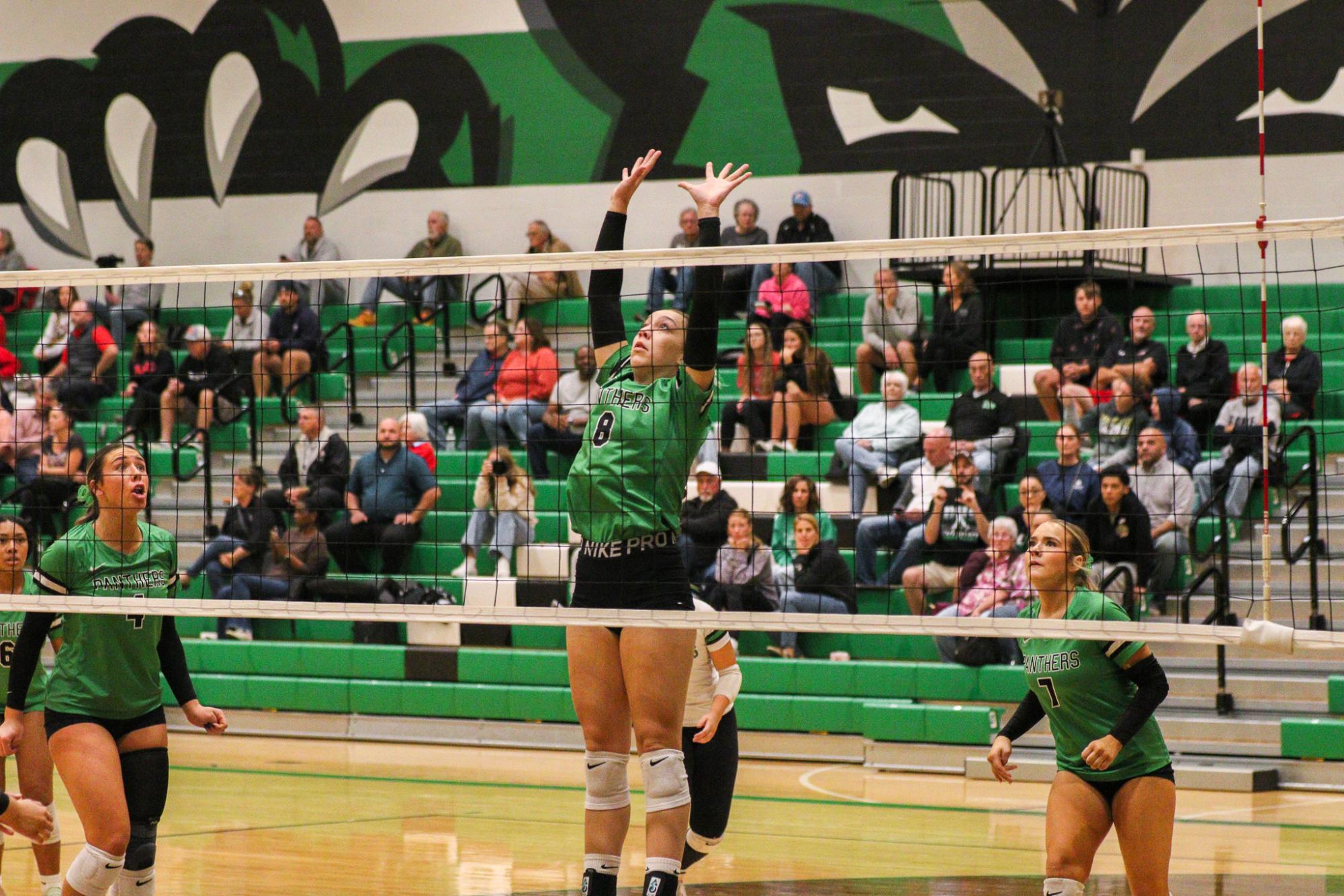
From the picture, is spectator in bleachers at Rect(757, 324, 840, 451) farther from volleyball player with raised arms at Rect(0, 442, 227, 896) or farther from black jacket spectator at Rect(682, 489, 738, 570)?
volleyball player with raised arms at Rect(0, 442, 227, 896)

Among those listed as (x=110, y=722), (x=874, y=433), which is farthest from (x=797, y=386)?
(x=110, y=722)

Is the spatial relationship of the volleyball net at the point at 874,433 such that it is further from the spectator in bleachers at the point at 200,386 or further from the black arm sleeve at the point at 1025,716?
the black arm sleeve at the point at 1025,716

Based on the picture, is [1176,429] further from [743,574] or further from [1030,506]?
[743,574]

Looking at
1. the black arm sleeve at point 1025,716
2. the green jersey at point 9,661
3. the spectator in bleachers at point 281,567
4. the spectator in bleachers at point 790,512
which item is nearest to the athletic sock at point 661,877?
the black arm sleeve at point 1025,716

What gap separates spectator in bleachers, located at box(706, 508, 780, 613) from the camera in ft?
35.3

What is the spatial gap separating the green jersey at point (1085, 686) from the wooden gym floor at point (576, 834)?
1.94 m

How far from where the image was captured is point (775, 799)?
9539 mm

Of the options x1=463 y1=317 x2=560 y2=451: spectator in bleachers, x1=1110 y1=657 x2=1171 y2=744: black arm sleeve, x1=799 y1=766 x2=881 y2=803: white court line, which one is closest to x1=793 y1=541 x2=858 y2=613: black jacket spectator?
x1=799 y1=766 x2=881 y2=803: white court line

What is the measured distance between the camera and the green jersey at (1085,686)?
5.12m

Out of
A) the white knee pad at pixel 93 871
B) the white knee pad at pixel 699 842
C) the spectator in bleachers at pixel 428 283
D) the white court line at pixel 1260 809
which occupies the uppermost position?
the spectator in bleachers at pixel 428 283

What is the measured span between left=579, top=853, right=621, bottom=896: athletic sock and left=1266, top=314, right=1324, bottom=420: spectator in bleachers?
7.50 metres

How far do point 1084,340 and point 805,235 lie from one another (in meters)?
3.58

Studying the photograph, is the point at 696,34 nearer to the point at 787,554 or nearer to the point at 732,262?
the point at 787,554

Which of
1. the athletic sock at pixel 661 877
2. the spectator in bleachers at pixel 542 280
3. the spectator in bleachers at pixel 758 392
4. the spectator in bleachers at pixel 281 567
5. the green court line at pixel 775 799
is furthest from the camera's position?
the spectator in bleachers at pixel 542 280
